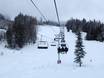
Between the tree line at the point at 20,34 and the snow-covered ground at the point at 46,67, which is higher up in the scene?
the tree line at the point at 20,34

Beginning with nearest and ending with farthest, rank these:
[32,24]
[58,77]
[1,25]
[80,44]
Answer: [58,77] < [80,44] < [32,24] < [1,25]

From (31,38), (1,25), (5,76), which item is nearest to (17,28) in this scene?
(31,38)

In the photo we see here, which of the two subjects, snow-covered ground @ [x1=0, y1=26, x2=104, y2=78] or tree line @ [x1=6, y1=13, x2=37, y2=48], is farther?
tree line @ [x1=6, y1=13, x2=37, y2=48]

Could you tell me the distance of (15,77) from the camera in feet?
47.2

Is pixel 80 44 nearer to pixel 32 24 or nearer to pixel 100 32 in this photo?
pixel 32 24

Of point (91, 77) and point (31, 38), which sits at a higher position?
point (31, 38)

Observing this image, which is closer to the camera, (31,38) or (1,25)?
(31,38)

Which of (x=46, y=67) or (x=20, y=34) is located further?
(x=20, y=34)

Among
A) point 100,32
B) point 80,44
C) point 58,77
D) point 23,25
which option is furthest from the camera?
point 100,32

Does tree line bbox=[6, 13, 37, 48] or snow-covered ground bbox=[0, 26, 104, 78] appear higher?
tree line bbox=[6, 13, 37, 48]

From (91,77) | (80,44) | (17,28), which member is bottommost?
(91,77)

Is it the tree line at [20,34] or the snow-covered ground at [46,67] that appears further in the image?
the tree line at [20,34]

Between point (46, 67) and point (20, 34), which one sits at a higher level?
point (20, 34)

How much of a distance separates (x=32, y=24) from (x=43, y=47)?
10455mm
